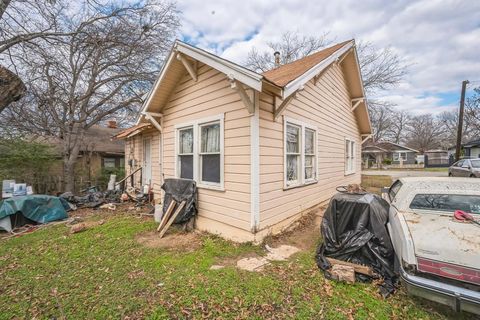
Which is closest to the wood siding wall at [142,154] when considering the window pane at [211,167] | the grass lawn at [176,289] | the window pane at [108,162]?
the window pane at [211,167]

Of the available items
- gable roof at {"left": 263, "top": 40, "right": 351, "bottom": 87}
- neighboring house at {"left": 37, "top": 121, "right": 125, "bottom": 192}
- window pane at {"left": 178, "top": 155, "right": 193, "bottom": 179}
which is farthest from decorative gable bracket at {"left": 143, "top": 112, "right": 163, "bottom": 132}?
neighboring house at {"left": 37, "top": 121, "right": 125, "bottom": 192}

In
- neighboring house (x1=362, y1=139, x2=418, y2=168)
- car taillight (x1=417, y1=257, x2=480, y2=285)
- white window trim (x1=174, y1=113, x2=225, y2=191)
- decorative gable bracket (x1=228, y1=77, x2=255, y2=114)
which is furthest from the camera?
neighboring house (x1=362, y1=139, x2=418, y2=168)

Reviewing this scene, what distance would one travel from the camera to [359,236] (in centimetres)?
347

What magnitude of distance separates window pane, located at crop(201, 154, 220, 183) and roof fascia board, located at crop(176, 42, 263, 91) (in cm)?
188

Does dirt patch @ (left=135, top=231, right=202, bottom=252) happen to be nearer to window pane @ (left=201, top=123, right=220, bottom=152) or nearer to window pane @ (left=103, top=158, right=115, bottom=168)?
window pane @ (left=201, top=123, right=220, bottom=152)

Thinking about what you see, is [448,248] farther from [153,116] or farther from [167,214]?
[153,116]

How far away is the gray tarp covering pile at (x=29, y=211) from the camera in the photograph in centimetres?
585

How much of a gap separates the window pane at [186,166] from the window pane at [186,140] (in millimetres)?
199

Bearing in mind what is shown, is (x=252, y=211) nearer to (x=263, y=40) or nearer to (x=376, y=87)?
(x=376, y=87)

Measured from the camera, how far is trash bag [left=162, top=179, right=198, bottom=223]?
5336mm

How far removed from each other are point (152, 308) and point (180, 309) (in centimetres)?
35

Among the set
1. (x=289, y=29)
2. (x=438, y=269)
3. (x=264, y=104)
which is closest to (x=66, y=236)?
(x=264, y=104)

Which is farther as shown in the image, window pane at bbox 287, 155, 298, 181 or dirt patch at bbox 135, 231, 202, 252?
window pane at bbox 287, 155, 298, 181

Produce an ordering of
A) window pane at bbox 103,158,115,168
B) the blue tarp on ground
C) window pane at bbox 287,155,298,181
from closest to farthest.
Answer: window pane at bbox 287,155,298,181
the blue tarp on ground
window pane at bbox 103,158,115,168
